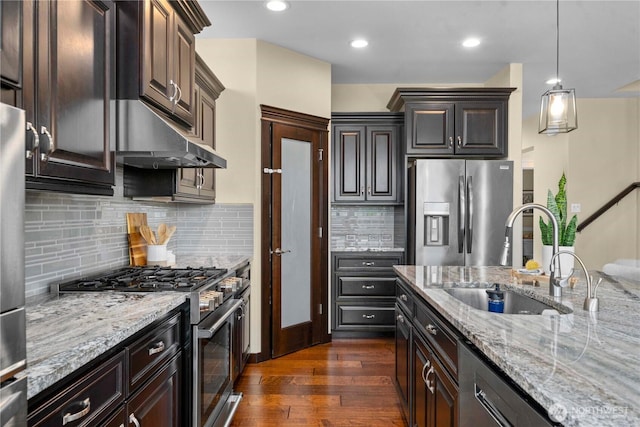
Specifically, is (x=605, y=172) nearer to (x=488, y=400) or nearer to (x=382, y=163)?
(x=382, y=163)

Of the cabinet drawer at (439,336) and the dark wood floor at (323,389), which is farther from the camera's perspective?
the dark wood floor at (323,389)

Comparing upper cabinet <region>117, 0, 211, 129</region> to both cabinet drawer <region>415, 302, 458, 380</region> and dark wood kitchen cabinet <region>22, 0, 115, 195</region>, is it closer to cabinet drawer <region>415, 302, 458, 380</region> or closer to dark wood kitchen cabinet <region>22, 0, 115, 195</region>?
dark wood kitchen cabinet <region>22, 0, 115, 195</region>

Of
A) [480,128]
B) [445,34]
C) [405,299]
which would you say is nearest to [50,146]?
[405,299]

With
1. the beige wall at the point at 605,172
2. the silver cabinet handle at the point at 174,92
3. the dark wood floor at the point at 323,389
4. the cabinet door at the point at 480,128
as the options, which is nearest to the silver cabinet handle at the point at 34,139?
the silver cabinet handle at the point at 174,92

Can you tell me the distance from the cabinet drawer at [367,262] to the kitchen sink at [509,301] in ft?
7.83

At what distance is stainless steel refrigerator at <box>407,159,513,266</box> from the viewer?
4238 millimetres

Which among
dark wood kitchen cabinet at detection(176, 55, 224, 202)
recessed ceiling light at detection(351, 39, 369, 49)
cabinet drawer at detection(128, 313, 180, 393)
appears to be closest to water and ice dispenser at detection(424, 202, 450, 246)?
recessed ceiling light at detection(351, 39, 369, 49)

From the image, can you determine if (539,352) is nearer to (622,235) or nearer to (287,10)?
(287,10)

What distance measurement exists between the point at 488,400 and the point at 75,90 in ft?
5.43

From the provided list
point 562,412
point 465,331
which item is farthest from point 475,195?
point 562,412

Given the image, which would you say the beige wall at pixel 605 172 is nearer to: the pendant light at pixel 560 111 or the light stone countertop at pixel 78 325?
the pendant light at pixel 560 111

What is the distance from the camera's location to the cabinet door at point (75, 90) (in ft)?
4.49

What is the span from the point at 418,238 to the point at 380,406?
1780 millimetres

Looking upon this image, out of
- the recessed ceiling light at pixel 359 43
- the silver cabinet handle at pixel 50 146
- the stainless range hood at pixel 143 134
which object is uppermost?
the recessed ceiling light at pixel 359 43
